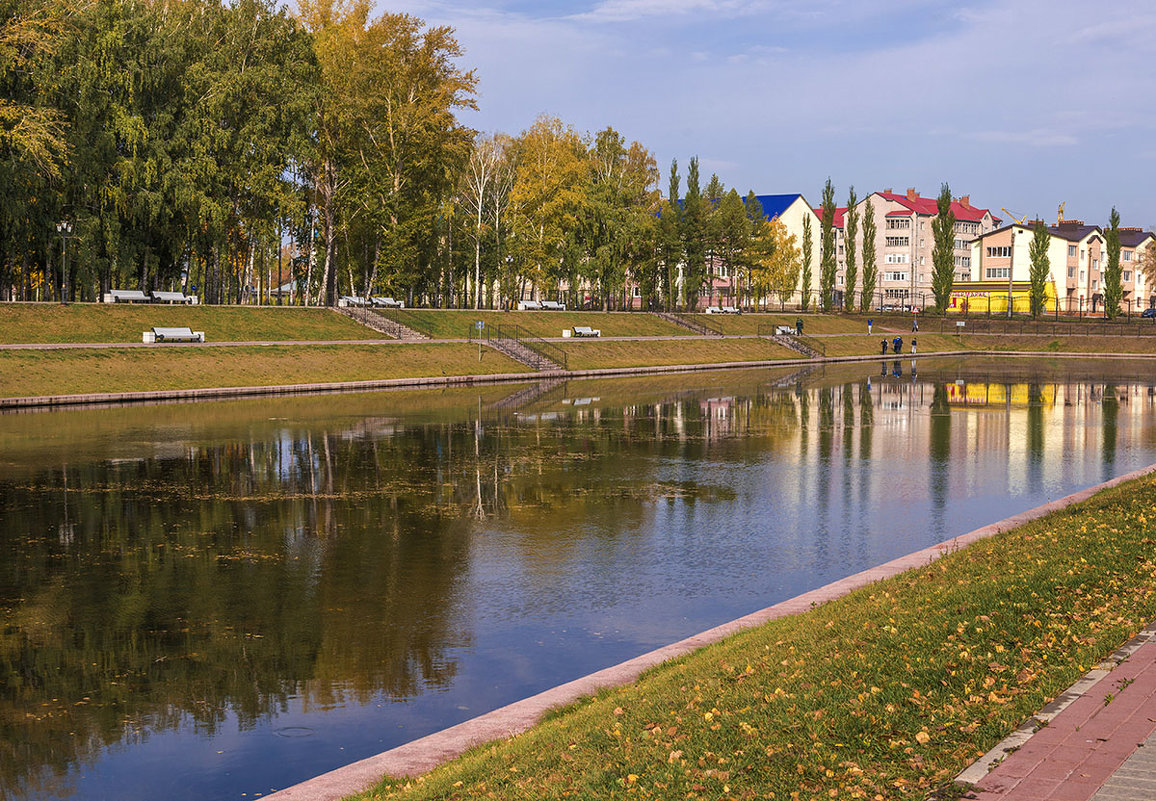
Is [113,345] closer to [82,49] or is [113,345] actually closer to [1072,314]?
[82,49]

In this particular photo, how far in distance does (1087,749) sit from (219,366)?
1703 inches

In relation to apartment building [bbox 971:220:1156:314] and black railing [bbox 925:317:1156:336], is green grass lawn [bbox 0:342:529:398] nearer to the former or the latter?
black railing [bbox 925:317:1156:336]

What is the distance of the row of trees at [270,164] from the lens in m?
51.0

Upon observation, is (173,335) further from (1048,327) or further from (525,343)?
(1048,327)

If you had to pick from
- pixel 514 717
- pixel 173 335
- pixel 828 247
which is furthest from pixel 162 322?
pixel 828 247

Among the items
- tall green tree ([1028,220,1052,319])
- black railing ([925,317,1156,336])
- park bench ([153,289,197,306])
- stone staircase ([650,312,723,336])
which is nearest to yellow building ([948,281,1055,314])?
tall green tree ([1028,220,1052,319])

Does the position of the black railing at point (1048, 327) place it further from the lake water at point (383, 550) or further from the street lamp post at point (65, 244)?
the street lamp post at point (65, 244)

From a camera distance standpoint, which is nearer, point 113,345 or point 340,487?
point 340,487

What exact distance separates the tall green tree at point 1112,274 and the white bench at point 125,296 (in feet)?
272

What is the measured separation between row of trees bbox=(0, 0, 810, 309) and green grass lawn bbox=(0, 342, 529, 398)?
31.3ft

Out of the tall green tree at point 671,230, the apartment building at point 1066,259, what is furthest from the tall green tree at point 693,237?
the apartment building at point 1066,259

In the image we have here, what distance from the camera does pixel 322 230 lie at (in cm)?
7200

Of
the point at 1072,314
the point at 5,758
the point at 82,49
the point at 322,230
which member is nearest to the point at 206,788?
the point at 5,758

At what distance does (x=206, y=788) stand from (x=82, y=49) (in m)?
52.0
